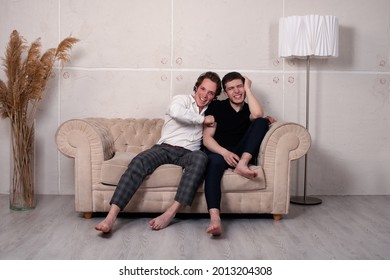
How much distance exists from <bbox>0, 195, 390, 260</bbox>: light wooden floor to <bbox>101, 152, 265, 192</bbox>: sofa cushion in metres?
0.25

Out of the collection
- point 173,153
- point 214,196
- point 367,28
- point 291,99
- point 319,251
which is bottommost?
point 319,251

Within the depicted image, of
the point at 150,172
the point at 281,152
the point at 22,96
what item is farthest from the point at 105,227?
the point at 22,96

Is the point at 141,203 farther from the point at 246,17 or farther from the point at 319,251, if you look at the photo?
the point at 246,17

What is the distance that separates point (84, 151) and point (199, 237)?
0.98 meters

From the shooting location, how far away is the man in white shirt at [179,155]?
314 centimetres

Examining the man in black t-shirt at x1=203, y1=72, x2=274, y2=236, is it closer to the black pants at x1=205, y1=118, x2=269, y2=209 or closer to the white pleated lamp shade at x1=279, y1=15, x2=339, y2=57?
the black pants at x1=205, y1=118, x2=269, y2=209

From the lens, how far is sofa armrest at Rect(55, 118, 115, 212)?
11.1ft

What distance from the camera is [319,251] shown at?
9.09 feet

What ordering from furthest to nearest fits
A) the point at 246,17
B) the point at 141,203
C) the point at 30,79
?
the point at 246,17, the point at 30,79, the point at 141,203

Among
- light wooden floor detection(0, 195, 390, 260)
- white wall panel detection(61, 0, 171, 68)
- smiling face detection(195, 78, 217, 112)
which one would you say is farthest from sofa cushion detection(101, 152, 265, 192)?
white wall panel detection(61, 0, 171, 68)

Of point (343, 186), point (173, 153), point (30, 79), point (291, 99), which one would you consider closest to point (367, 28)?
point (291, 99)

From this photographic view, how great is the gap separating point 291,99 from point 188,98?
1.14 meters

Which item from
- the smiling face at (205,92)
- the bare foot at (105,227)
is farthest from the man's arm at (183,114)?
the bare foot at (105,227)

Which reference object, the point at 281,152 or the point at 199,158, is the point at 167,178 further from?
the point at 281,152
